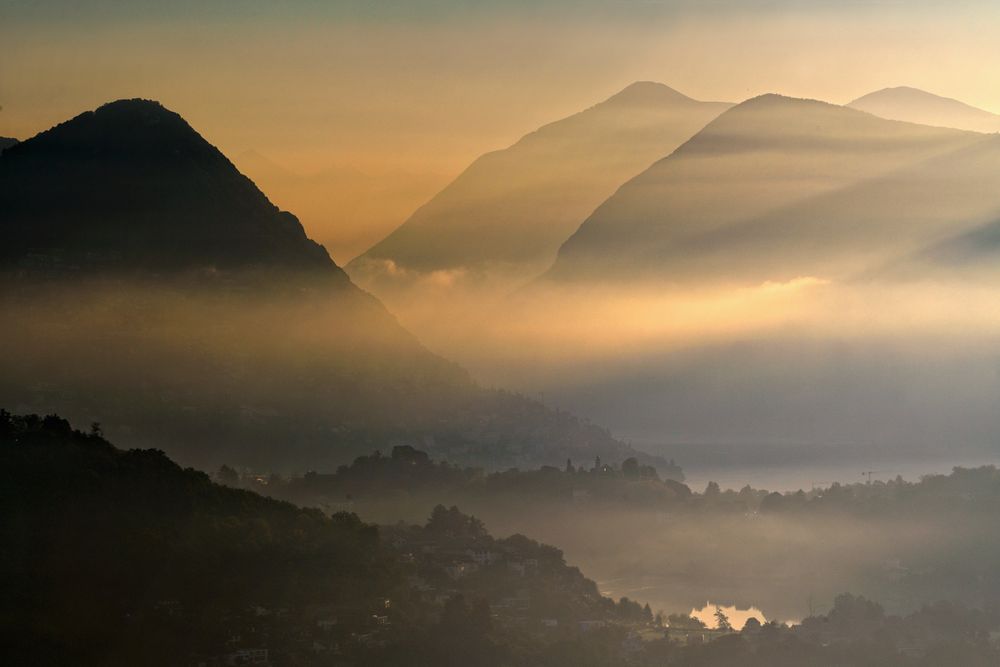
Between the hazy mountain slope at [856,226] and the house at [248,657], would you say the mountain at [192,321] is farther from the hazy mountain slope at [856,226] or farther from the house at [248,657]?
the hazy mountain slope at [856,226]

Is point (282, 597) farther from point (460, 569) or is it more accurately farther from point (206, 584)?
point (460, 569)

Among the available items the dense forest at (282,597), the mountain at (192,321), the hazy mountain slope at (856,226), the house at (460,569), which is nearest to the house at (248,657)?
the dense forest at (282,597)

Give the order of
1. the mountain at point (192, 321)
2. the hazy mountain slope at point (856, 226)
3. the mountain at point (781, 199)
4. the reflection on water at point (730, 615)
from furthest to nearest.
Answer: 1. the mountain at point (781, 199)
2. the hazy mountain slope at point (856, 226)
3. the mountain at point (192, 321)
4. the reflection on water at point (730, 615)

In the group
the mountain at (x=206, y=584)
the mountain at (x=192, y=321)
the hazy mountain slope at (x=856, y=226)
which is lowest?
the mountain at (x=206, y=584)

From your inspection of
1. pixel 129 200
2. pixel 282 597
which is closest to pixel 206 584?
pixel 282 597

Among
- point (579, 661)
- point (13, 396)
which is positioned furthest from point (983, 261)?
point (579, 661)

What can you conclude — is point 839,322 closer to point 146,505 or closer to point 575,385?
point 575,385

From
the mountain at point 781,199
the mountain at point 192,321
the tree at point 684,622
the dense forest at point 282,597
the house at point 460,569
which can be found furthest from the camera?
the mountain at point 781,199
